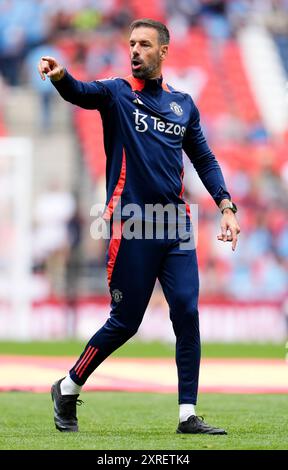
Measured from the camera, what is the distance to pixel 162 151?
609 centimetres

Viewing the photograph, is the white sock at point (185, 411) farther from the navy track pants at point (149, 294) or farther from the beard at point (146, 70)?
the beard at point (146, 70)

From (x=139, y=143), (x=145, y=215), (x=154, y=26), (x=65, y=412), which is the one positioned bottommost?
(x=65, y=412)

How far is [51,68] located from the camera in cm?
567

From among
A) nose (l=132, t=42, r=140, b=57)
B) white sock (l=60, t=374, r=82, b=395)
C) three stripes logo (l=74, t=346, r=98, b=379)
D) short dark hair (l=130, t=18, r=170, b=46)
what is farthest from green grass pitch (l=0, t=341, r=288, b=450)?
short dark hair (l=130, t=18, r=170, b=46)

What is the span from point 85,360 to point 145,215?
2.94 ft

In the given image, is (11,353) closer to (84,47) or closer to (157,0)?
(84,47)

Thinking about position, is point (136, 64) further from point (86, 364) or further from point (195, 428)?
point (195, 428)

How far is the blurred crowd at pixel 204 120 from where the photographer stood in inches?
877

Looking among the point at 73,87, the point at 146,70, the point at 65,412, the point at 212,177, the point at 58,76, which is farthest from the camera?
the point at 212,177

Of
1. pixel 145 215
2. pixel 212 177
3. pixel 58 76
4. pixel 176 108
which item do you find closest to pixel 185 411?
pixel 145 215

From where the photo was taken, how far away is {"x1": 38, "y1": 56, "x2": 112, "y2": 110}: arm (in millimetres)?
5632

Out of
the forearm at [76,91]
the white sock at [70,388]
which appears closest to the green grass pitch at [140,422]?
the white sock at [70,388]

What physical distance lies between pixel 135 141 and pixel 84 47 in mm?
20082
